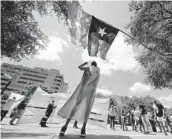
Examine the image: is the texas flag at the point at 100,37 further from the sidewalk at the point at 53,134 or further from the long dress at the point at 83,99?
the sidewalk at the point at 53,134

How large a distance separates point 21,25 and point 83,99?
39.5 feet


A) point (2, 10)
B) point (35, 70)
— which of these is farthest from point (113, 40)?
point (35, 70)

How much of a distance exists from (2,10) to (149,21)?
40.1 feet

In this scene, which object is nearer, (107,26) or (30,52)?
(107,26)

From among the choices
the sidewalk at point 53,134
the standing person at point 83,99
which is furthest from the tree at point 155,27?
the standing person at point 83,99

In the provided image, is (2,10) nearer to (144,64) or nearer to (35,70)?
(144,64)

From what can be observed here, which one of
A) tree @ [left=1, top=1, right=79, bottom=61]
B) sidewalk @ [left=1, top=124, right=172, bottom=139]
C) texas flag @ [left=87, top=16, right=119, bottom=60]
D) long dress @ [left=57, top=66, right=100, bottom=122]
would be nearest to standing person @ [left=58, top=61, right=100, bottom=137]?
long dress @ [left=57, top=66, right=100, bottom=122]

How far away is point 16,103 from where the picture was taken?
11.0m

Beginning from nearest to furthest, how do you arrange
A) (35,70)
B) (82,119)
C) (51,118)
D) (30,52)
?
(82,119) → (51,118) → (30,52) → (35,70)

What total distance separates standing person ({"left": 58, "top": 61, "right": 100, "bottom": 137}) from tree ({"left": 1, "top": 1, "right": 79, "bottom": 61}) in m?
9.88

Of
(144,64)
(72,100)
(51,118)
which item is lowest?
(72,100)

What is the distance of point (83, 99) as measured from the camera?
3803 mm

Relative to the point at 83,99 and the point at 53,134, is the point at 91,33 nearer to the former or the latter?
the point at 83,99

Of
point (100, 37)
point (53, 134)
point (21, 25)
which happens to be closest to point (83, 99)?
point (53, 134)
